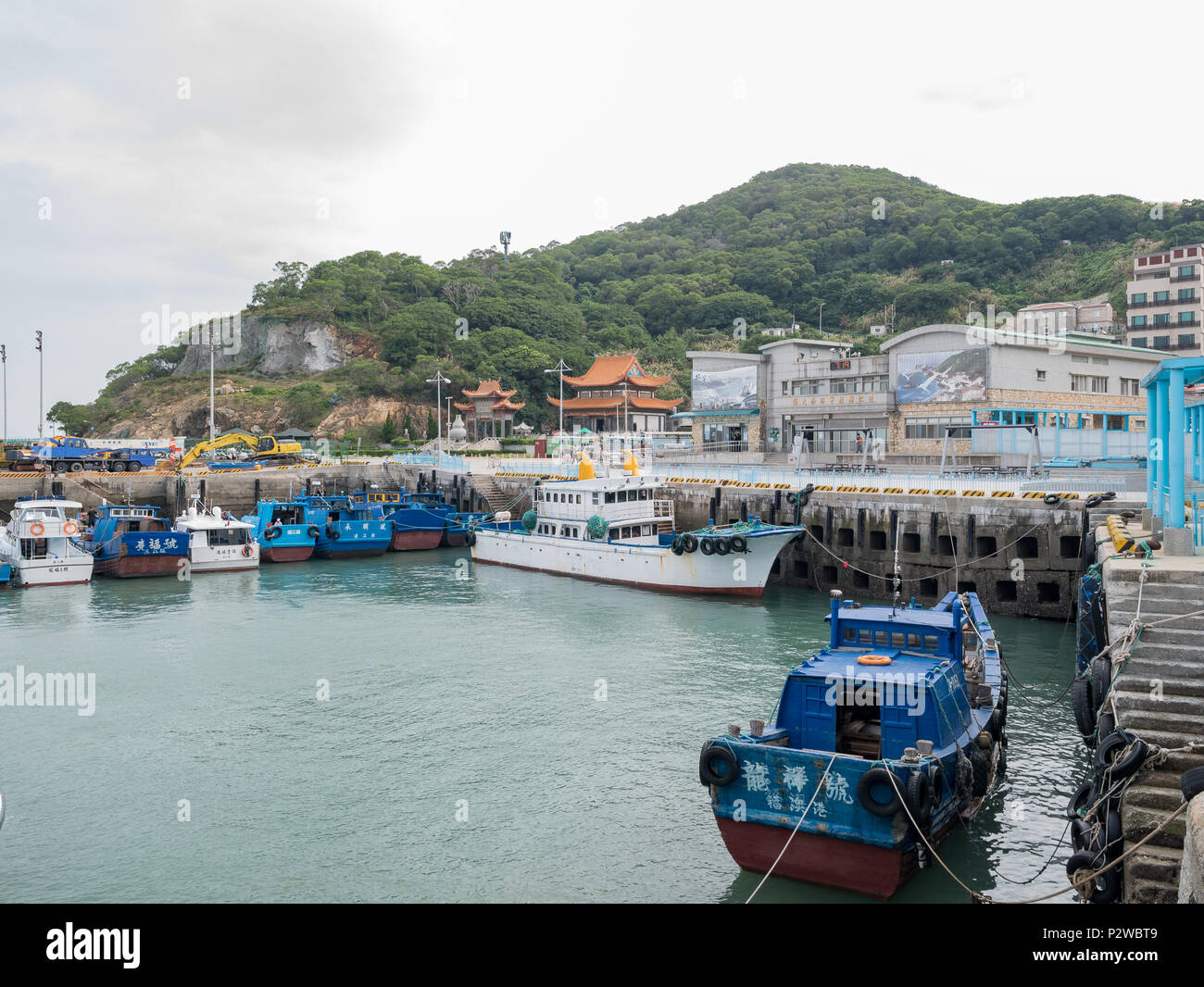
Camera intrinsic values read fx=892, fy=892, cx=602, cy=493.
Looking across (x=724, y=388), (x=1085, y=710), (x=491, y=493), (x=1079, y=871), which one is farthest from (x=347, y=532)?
(x=1079, y=871)

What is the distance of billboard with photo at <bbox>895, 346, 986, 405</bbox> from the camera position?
43.7 metres

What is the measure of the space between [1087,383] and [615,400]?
35942 mm

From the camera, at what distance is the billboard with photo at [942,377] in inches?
1720

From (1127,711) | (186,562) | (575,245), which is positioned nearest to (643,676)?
(1127,711)

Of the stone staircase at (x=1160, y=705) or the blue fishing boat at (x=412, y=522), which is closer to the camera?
the stone staircase at (x=1160, y=705)

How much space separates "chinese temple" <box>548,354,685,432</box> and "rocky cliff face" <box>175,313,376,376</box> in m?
31.7

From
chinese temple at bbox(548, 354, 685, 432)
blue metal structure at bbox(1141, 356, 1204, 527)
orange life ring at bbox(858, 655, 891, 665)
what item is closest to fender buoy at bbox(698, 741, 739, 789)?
orange life ring at bbox(858, 655, 891, 665)

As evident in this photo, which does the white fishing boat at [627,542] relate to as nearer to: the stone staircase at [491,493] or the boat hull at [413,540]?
the boat hull at [413,540]

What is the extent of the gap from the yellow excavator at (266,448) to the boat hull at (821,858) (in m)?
54.4

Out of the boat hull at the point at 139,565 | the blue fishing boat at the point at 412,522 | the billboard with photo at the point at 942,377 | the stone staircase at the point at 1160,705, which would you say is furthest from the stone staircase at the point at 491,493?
the stone staircase at the point at 1160,705

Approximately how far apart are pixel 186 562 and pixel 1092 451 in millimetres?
39737

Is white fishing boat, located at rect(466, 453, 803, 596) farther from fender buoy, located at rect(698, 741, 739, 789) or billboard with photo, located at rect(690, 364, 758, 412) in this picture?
fender buoy, located at rect(698, 741, 739, 789)

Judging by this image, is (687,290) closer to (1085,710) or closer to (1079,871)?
(1085,710)

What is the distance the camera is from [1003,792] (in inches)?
552
